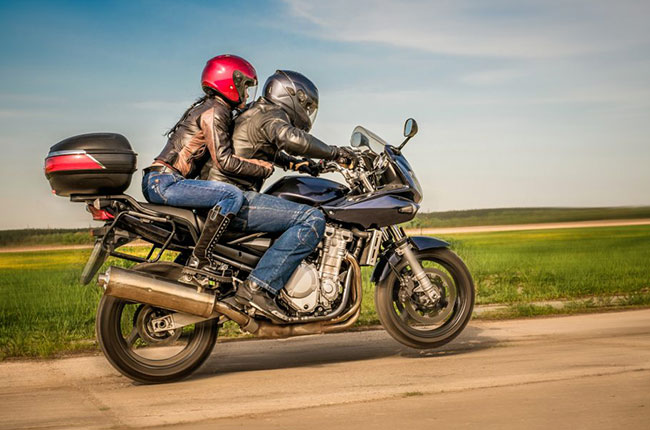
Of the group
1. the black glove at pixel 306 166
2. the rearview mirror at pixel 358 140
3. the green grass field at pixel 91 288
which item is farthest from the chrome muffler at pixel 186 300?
the green grass field at pixel 91 288

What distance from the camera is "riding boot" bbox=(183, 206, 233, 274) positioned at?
5.61 meters

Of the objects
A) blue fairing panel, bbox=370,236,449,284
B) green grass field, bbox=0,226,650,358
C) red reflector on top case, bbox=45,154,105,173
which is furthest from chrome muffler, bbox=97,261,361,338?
green grass field, bbox=0,226,650,358

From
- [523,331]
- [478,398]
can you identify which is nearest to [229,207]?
[478,398]

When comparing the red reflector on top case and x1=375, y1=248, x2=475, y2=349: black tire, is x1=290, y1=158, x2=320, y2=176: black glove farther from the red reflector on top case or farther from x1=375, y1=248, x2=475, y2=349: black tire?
the red reflector on top case

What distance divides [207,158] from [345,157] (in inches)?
43.0

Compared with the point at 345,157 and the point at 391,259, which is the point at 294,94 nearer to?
the point at 345,157

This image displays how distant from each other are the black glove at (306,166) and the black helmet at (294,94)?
0.98 ft

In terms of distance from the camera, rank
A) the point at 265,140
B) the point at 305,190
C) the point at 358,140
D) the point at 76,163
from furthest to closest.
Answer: the point at 358,140, the point at 305,190, the point at 265,140, the point at 76,163

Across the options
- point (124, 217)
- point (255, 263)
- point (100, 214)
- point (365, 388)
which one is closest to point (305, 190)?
point (255, 263)

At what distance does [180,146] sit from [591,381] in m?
3.40

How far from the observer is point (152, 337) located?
5773 millimetres

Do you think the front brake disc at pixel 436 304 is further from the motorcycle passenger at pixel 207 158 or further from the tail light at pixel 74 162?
the tail light at pixel 74 162

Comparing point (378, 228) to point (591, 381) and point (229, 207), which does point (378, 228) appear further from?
point (591, 381)

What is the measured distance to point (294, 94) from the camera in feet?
21.0
